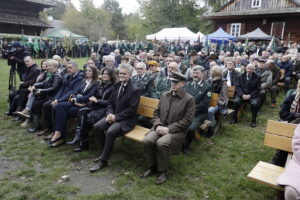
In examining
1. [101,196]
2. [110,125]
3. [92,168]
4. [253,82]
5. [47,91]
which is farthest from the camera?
[253,82]

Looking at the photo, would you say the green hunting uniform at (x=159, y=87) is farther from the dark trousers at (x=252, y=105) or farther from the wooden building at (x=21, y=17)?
the wooden building at (x=21, y=17)

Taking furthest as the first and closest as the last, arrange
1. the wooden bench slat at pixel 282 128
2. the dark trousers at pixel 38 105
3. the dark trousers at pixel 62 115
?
the dark trousers at pixel 38 105, the dark trousers at pixel 62 115, the wooden bench slat at pixel 282 128

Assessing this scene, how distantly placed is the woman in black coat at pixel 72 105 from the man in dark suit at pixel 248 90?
3.58 meters

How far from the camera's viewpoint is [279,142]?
11.2 ft

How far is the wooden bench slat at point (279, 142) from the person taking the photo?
3.35 metres

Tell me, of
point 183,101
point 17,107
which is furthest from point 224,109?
point 17,107

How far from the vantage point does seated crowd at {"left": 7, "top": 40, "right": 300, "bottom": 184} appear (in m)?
3.94

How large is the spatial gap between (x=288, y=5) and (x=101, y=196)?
93.7 feet

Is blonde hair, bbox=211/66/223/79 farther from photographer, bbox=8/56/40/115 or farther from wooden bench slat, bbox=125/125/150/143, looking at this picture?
photographer, bbox=8/56/40/115

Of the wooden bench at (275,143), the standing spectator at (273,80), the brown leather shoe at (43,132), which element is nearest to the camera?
the wooden bench at (275,143)

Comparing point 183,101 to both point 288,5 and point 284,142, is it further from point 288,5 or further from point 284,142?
point 288,5

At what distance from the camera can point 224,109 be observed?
5.62 metres

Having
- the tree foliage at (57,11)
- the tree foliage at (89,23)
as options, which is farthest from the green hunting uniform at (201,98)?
the tree foliage at (57,11)

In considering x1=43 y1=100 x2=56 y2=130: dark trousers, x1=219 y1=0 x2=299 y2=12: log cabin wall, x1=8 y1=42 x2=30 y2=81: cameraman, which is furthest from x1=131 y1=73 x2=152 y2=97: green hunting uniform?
x1=219 y1=0 x2=299 y2=12: log cabin wall
